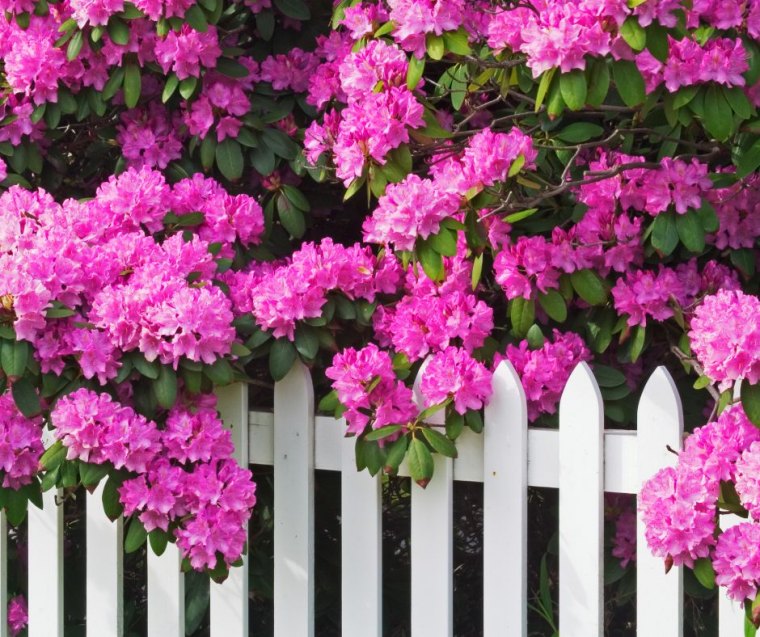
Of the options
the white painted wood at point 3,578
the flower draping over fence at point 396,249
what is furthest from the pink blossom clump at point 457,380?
the white painted wood at point 3,578

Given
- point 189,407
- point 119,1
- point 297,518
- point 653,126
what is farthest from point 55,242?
point 653,126

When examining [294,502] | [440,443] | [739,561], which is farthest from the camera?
[294,502]

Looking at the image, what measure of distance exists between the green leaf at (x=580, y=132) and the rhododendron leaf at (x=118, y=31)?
3.12 ft

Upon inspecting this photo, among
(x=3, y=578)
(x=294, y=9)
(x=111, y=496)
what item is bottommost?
(x=3, y=578)

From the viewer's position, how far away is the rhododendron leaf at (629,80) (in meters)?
2.07

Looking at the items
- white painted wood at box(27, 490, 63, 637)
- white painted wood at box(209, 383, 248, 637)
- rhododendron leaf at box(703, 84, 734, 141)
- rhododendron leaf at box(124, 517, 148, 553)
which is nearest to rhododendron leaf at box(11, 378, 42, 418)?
rhododendron leaf at box(124, 517, 148, 553)

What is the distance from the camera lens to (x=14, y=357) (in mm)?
2240

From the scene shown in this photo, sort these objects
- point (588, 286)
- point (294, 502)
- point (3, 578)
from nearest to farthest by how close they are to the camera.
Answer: point (588, 286) → point (294, 502) → point (3, 578)

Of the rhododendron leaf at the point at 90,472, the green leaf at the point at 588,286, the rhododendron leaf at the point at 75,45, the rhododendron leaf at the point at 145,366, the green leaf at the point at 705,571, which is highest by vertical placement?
the rhododendron leaf at the point at 75,45

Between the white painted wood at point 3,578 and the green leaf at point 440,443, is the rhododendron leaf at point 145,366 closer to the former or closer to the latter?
the green leaf at point 440,443

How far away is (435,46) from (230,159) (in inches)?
28.2

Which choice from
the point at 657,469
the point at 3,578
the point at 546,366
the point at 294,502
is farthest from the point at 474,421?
the point at 3,578

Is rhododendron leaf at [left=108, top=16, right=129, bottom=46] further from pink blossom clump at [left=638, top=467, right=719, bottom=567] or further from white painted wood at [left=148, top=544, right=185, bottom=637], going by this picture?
pink blossom clump at [left=638, top=467, right=719, bottom=567]

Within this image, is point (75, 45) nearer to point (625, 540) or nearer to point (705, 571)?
point (625, 540)
